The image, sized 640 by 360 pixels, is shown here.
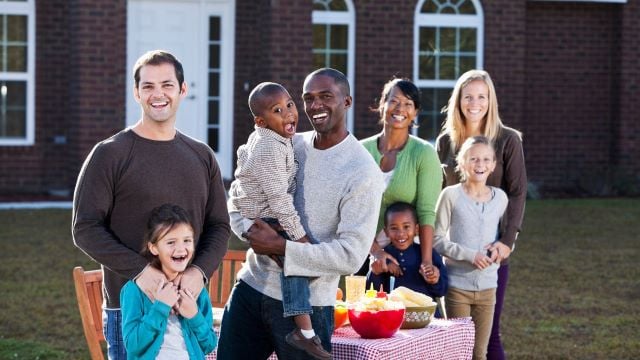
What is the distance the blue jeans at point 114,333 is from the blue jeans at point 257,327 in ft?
1.36

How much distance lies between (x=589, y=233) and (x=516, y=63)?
4.42m

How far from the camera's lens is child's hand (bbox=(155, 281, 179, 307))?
183 inches

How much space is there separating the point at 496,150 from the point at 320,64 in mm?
10608

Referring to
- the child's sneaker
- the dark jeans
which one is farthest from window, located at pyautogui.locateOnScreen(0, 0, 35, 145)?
the child's sneaker

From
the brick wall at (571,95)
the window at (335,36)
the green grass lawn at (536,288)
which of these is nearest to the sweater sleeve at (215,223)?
the green grass lawn at (536,288)

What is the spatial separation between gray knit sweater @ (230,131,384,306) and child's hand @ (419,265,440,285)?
167cm

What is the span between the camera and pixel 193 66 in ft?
56.6

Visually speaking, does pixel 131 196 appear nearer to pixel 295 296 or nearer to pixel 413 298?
pixel 295 296

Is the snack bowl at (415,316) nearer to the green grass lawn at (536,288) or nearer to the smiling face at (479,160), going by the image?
the smiling face at (479,160)

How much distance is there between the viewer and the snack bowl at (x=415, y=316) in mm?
5840

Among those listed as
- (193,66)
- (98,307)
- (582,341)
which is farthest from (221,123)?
(98,307)

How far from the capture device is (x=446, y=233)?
6961mm

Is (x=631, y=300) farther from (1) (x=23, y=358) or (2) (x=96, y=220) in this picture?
(2) (x=96, y=220)

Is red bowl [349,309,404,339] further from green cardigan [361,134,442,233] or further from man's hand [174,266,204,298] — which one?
green cardigan [361,134,442,233]
